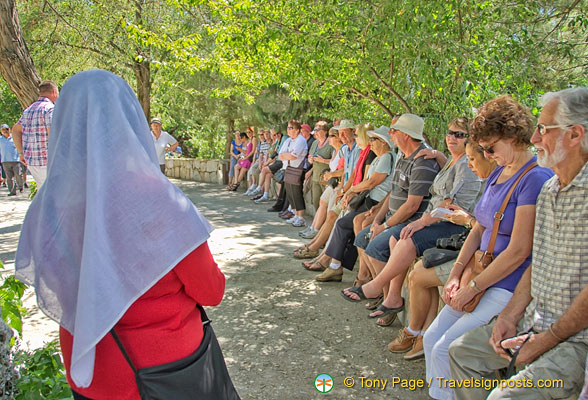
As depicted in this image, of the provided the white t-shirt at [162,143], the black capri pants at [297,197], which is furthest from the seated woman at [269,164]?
the black capri pants at [297,197]

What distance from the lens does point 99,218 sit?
142 centimetres

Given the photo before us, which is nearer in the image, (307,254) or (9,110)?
(307,254)

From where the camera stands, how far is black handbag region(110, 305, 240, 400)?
1.57 meters

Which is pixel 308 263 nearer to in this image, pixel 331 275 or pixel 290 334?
pixel 331 275

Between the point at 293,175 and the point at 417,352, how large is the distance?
6105 mm

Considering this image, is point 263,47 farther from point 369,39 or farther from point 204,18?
point 204,18

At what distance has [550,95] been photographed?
2.40 meters

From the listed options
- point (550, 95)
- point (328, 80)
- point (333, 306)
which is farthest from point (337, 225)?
point (550, 95)

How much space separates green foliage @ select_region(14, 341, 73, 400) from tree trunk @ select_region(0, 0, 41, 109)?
9.90 feet

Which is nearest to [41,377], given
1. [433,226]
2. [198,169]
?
[433,226]

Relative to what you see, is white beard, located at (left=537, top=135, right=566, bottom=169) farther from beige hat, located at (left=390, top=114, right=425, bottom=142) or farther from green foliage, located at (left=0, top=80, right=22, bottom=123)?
green foliage, located at (left=0, top=80, right=22, bottom=123)

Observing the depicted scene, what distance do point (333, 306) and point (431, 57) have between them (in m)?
2.46

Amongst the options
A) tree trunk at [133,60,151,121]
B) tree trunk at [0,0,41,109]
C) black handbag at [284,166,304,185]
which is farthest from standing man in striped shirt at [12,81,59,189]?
tree trunk at [133,60,151,121]

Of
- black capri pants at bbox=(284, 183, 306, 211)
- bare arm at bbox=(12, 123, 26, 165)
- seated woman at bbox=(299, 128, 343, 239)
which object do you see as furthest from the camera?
black capri pants at bbox=(284, 183, 306, 211)
